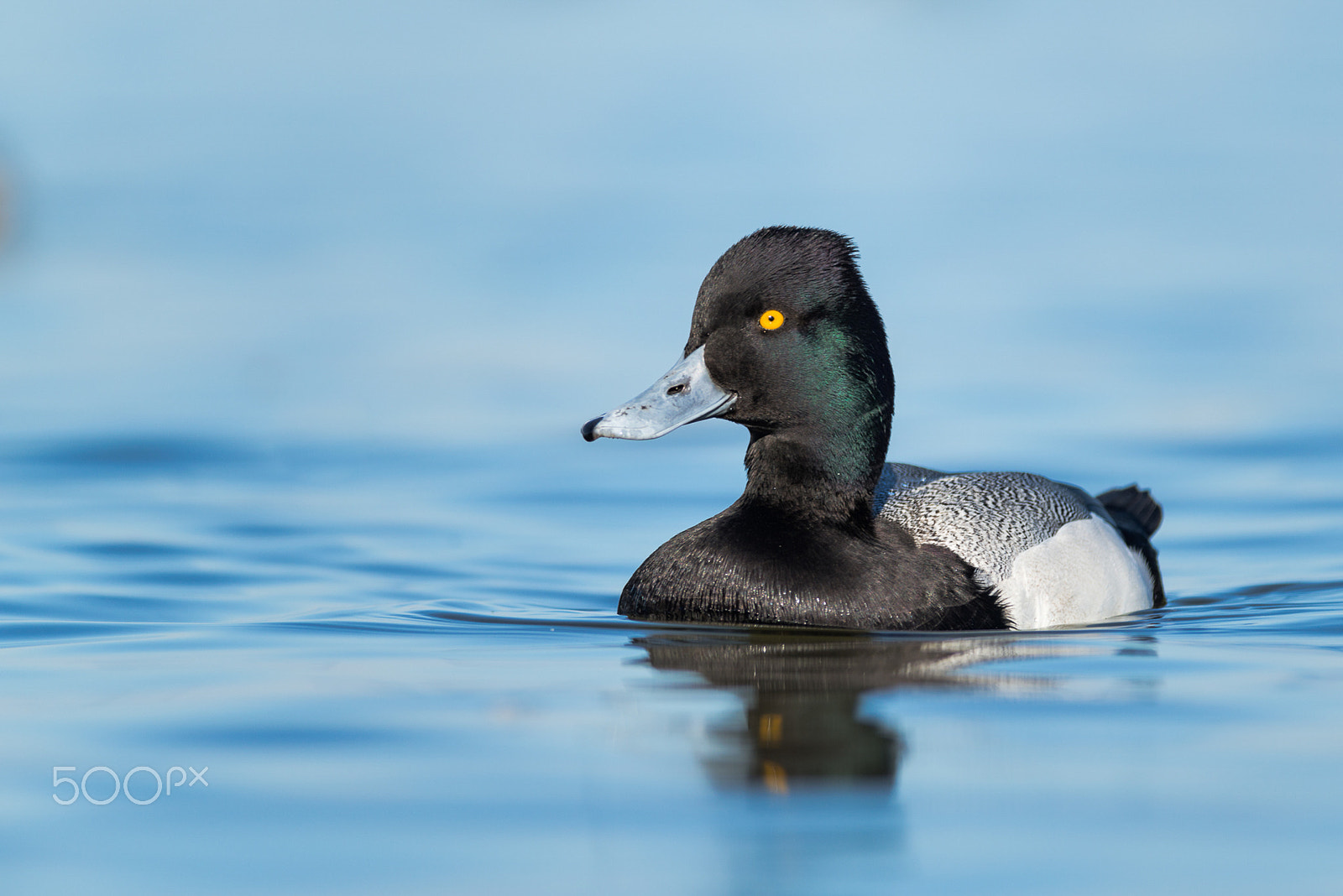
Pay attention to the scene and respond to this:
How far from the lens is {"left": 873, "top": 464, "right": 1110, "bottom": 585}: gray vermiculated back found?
7.11 meters

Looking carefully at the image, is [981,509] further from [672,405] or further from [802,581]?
[672,405]

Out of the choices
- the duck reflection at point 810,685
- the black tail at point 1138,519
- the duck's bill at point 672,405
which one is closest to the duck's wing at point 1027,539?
the black tail at point 1138,519

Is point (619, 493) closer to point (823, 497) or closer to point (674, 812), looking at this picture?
point (823, 497)

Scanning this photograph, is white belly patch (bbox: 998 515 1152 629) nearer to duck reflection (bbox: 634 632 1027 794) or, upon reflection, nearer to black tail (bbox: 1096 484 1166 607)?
black tail (bbox: 1096 484 1166 607)

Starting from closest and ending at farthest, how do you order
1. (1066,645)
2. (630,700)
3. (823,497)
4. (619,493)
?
1. (630,700)
2. (1066,645)
3. (823,497)
4. (619,493)

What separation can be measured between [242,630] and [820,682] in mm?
2479

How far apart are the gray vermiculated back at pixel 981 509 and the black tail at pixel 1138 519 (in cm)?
27

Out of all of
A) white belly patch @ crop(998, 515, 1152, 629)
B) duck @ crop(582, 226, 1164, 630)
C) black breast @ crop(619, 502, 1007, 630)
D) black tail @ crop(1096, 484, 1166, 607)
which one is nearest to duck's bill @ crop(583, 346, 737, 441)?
duck @ crop(582, 226, 1164, 630)

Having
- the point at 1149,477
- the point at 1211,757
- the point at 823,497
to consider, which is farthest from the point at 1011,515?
the point at 1149,477

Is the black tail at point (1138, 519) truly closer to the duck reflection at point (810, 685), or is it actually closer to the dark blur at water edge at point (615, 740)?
the dark blur at water edge at point (615, 740)

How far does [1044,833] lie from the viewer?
4.05 m

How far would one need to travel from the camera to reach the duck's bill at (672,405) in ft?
21.7

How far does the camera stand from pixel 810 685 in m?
5.43

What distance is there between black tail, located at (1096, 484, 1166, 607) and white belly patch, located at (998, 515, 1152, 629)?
0.94ft
